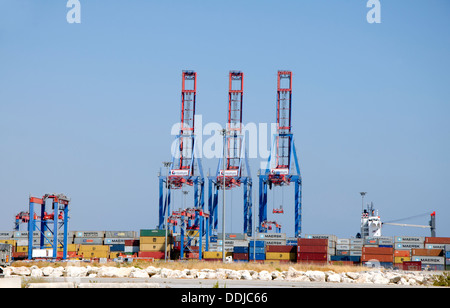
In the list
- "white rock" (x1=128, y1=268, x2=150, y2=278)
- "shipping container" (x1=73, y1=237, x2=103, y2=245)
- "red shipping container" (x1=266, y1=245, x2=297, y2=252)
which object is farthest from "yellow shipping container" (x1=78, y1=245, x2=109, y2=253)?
"white rock" (x1=128, y1=268, x2=150, y2=278)

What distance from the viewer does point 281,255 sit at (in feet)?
206

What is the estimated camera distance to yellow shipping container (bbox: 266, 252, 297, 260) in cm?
6232

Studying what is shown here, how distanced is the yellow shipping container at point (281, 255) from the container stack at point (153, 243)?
11340mm

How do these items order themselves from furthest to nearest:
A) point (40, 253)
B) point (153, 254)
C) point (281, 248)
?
point (153, 254) < point (281, 248) < point (40, 253)

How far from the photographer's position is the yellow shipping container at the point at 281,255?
62.3 meters

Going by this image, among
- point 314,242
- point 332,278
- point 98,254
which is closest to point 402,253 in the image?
point 314,242

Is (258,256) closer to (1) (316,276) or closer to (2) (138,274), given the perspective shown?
(1) (316,276)

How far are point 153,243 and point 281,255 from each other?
47.0 feet
